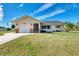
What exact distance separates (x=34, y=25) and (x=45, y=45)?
3.29 feet

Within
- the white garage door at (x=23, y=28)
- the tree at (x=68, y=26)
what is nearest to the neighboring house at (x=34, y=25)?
the white garage door at (x=23, y=28)

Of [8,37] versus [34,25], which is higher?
[34,25]

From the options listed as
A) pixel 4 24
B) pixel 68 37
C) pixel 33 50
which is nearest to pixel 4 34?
pixel 4 24

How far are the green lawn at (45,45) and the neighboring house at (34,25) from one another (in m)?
0.22

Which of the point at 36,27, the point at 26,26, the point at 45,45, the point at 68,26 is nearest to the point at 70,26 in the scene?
the point at 68,26

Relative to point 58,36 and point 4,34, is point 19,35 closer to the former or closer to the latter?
point 4,34

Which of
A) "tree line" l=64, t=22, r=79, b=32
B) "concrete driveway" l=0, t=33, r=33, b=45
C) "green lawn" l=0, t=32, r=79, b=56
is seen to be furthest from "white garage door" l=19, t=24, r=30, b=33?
"tree line" l=64, t=22, r=79, b=32

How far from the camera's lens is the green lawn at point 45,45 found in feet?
28.5

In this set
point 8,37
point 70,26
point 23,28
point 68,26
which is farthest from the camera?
point 23,28

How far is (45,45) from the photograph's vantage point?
8.89m

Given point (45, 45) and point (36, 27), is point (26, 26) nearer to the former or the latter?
point (36, 27)

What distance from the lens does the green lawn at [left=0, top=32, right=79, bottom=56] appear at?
8672mm

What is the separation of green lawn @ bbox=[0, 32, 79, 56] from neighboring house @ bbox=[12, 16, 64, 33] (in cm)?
22

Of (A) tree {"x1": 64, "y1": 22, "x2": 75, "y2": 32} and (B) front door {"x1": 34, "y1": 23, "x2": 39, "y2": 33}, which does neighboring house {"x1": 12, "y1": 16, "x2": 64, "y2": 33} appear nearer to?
A: (B) front door {"x1": 34, "y1": 23, "x2": 39, "y2": 33}
